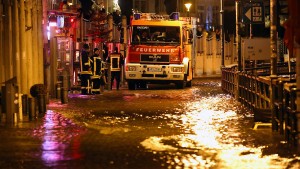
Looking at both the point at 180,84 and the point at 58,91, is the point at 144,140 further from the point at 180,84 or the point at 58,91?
the point at 180,84

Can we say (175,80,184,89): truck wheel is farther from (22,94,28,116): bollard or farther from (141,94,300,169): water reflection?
(22,94,28,116): bollard

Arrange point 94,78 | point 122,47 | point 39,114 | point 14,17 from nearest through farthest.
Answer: point 39,114, point 14,17, point 94,78, point 122,47

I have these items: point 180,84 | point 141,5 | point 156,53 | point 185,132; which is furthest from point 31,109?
point 141,5

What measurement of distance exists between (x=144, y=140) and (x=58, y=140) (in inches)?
61.6

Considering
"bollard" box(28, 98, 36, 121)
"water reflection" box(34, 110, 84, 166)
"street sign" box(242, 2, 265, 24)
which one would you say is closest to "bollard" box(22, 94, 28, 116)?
"bollard" box(28, 98, 36, 121)

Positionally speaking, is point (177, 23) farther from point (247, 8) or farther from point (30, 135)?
point (30, 135)

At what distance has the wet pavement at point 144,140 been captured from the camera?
10070 millimetres

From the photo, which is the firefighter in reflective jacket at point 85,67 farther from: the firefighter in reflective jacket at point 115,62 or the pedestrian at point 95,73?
the firefighter in reflective jacket at point 115,62

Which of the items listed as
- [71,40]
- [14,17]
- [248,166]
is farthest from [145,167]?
[71,40]

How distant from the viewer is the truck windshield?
29047 mm

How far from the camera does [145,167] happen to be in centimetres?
964

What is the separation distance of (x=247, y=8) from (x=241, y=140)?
7375 mm

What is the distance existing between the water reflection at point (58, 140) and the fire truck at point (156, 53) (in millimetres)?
12110

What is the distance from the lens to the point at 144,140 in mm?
12461
